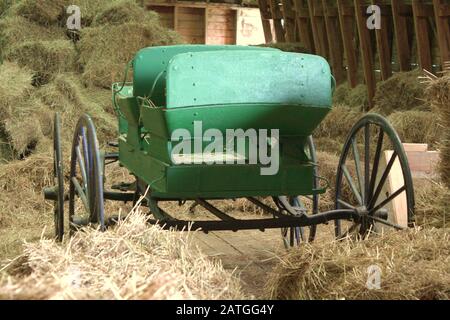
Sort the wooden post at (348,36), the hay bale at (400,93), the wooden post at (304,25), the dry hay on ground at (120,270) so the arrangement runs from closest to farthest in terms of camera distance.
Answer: the dry hay on ground at (120,270), the hay bale at (400,93), the wooden post at (348,36), the wooden post at (304,25)

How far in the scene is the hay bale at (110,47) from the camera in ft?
31.6

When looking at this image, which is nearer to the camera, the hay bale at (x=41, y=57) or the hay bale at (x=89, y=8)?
the hay bale at (x=41, y=57)

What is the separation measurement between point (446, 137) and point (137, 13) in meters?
5.65

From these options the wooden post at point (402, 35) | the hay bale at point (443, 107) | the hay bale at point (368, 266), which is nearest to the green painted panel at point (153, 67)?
the hay bale at point (443, 107)

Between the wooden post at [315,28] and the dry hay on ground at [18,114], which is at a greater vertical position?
the wooden post at [315,28]

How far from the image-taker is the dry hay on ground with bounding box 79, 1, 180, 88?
9.65m

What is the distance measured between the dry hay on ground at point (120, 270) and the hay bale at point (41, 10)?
662cm

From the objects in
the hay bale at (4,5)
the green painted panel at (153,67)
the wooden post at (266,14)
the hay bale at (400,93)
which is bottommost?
the green painted panel at (153,67)

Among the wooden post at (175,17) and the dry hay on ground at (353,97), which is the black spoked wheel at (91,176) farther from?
the wooden post at (175,17)

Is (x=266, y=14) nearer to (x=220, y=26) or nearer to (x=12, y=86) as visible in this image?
(x=220, y=26)

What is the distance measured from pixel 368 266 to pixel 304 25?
10626 millimetres

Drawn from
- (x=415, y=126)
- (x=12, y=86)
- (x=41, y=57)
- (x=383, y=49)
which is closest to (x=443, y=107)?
(x=415, y=126)

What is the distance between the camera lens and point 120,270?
121 inches
